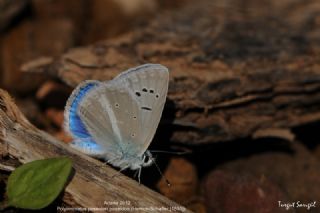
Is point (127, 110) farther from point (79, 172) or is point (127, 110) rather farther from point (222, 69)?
point (222, 69)

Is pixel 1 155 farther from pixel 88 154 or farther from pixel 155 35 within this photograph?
pixel 155 35

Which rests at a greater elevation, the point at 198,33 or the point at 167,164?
the point at 198,33

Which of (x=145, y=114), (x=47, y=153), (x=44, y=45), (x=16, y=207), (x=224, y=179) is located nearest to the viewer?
(x=16, y=207)

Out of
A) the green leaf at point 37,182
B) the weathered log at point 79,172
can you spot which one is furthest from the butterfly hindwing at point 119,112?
the green leaf at point 37,182

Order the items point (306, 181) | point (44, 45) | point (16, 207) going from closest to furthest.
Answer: point (16, 207)
point (306, 181)
point (44, 45)

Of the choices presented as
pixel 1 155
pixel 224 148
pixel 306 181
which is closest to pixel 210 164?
pixel 224 148

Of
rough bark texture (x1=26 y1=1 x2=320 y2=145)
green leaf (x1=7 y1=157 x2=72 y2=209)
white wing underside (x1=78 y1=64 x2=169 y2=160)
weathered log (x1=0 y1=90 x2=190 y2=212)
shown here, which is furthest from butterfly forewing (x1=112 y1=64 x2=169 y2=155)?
green leaf (x1=7 y1=157 x2=72 y2=209)

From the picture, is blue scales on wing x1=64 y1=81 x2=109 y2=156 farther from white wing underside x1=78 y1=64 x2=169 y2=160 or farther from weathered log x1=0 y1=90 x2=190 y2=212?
weathered log x1=0 y1=90 x2=190 y2=212
